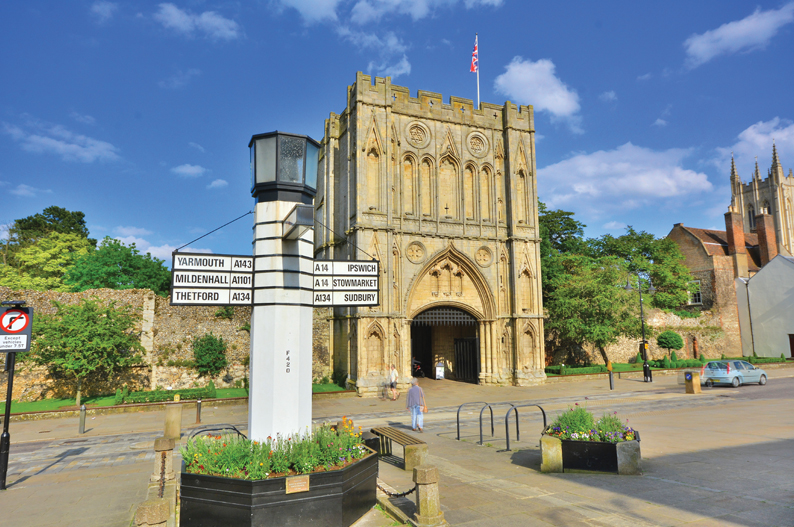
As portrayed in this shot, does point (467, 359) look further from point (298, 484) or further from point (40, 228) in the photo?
point (40, 228)

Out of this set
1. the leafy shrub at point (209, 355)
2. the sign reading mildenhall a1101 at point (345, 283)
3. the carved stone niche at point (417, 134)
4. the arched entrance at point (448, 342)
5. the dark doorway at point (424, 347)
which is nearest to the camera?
the sign reading mildenhall a1101 at point (345, 283)

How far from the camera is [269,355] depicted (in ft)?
22.8

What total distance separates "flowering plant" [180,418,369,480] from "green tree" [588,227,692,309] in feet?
132

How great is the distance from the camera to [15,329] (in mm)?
9648

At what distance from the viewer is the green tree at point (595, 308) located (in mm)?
29453

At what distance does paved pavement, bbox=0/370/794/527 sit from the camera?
21.1 ft

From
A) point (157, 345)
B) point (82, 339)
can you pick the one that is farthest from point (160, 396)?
point (157, 345)

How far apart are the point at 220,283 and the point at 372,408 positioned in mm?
13674

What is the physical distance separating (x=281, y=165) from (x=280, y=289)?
191 cm

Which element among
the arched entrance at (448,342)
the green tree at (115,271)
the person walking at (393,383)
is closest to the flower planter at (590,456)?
the person walking at (393,383)

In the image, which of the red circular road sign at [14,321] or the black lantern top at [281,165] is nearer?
the black lantern top at [281,165]

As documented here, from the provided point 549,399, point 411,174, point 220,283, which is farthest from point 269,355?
point 411,174

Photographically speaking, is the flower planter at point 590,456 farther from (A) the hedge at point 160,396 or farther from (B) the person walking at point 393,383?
(A) the hedge at point 160,396

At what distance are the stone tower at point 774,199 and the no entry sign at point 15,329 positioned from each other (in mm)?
96509
